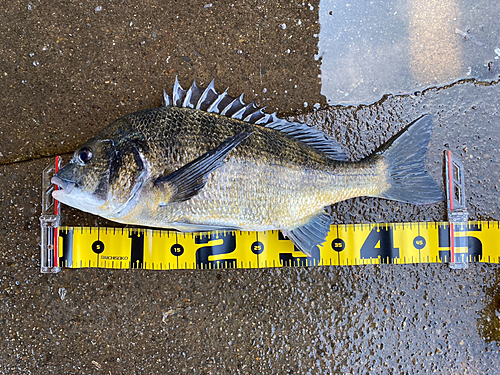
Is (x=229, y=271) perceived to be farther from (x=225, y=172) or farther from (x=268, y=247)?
(x=225, y=172)

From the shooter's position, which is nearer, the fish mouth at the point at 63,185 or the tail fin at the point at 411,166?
the fish mouth at the point at 63,185

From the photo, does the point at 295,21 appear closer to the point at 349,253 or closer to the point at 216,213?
the point at 216,213

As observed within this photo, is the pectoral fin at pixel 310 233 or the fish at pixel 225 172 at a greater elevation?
the fish at pixel 225 172

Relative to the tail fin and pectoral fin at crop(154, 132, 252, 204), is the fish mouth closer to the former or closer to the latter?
pectoral fin at crop(154, 132, 252, 204)

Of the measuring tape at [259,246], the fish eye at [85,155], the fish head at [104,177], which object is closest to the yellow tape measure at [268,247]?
the measuring tape at [259,246]

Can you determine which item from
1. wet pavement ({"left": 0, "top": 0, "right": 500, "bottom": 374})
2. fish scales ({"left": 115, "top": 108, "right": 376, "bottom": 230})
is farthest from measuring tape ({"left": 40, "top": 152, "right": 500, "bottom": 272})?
fish scales ({"left": 115, "top": 108, "right": 376, "bottom": 230})

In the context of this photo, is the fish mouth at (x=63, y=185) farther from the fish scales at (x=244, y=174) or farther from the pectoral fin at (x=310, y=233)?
the pectoral fin at (x=310, y=233)
